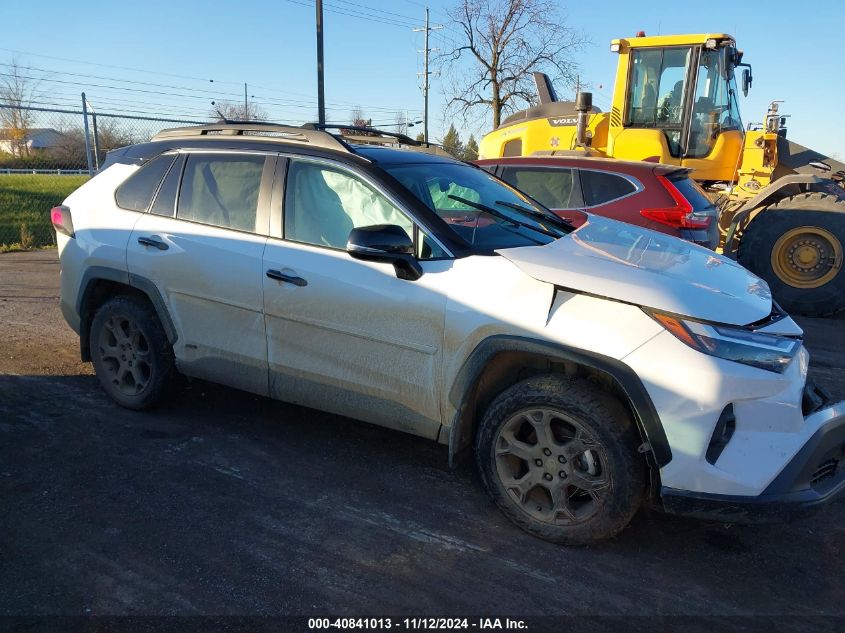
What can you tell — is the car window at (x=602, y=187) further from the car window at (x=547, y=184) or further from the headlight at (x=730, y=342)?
the headlight at (x=730, y=342)

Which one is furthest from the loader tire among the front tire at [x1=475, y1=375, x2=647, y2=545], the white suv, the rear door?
the rear door

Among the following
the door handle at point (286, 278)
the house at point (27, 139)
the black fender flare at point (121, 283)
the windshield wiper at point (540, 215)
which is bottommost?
the black fender flare at point (121, 283)

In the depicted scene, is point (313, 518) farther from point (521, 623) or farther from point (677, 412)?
point (677, 412)

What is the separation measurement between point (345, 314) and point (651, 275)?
153cm

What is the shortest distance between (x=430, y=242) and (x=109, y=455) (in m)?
2.29

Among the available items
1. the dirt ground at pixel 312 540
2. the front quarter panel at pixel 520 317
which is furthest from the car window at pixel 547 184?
the front quarter panel at pixel 520 317

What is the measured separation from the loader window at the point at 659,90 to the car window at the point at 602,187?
3226 millimetres

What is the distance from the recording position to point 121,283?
14.1 ft

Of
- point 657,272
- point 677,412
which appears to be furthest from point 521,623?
point 657,272

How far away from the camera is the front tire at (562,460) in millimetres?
2822

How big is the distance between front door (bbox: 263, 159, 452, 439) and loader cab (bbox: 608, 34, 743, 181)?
6.97 meters

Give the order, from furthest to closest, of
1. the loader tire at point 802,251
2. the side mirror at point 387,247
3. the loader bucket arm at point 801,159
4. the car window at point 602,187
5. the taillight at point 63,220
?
the loader bucket arm at point 801,159 → the loader tire at point 802,251 → the car window at point 602,187 → the taillight at point 63,220 → the side mirror at point 387,247

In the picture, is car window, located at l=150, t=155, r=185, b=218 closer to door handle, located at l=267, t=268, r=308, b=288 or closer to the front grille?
door handle, located at l=267, t=268, r=308, b=288

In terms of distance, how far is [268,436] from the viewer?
4.16 metres
